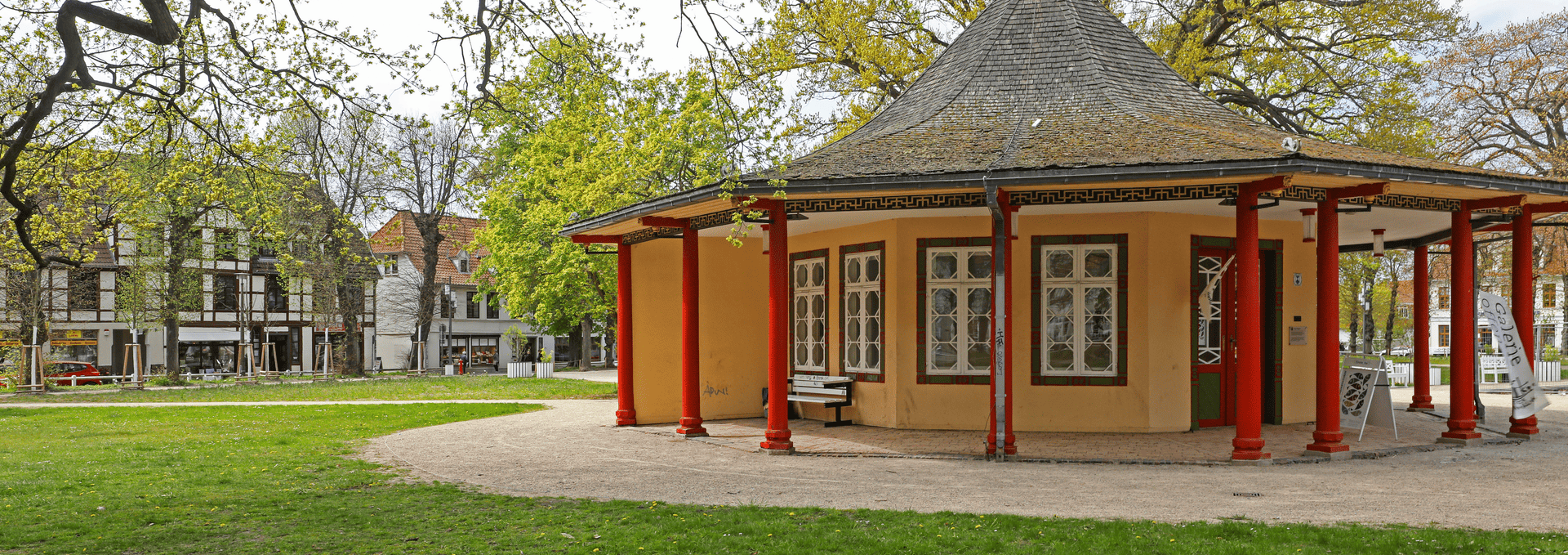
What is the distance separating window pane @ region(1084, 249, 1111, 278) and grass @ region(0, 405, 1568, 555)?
5.20 m

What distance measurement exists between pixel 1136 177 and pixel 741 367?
21.6 feet

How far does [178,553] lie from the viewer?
5.55 metres

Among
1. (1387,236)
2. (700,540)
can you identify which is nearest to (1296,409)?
(1387,236)

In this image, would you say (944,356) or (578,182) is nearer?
(944,356)

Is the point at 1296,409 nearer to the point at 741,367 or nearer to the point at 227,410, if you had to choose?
the point at 741,367

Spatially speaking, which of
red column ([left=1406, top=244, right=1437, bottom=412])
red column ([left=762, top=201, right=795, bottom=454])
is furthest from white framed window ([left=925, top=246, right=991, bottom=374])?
red column ([left=1406, top=244, right=1437, bottom=412])

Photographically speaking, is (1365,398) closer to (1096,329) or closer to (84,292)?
(1096,329)

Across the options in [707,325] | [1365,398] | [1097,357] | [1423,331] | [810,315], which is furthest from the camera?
[707,325]

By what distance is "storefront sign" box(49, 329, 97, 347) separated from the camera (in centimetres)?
3589

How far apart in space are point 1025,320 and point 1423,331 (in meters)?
5.59

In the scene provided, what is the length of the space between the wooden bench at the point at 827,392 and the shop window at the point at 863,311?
0.96 feet

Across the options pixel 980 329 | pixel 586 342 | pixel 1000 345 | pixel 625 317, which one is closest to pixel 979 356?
pixel 980 329

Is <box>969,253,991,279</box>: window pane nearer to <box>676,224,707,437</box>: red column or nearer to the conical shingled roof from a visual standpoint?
the conical shingled roof

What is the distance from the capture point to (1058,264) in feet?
37.2
